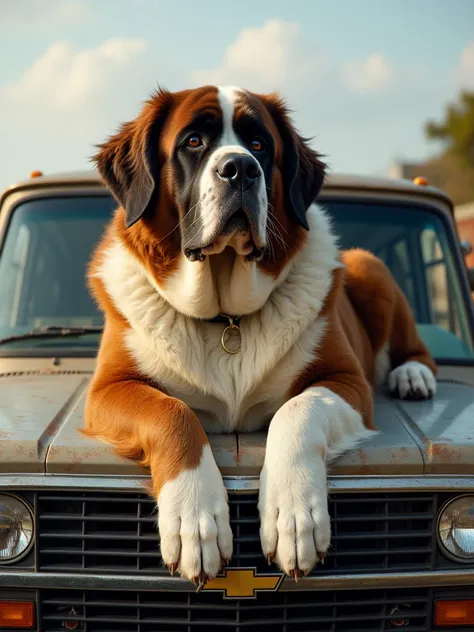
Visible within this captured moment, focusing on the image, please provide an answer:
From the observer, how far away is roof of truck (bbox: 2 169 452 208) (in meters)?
4.18

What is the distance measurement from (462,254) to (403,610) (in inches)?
91.1

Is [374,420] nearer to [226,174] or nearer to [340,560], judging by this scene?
→ [340,560]

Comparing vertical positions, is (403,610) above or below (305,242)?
below

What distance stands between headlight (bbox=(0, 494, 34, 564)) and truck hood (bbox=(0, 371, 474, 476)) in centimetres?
10

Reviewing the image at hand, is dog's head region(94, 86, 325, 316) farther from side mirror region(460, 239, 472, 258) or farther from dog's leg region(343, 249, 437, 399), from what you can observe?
side mirror region(460, 239, 472, 258)

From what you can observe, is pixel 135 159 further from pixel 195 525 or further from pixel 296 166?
pixel 195 525

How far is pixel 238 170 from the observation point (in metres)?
2.74

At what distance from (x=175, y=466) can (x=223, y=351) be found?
72 centimetres

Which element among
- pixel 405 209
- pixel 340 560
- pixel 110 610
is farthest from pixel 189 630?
pixel 405 209

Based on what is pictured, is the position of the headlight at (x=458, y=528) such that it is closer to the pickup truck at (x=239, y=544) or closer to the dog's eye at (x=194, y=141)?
the pickup truck at (x=239, y=544)

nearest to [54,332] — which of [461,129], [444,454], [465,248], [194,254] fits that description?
[194,254]

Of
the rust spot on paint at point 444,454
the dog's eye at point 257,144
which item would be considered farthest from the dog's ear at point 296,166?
the rust spot on paint at point 444,454

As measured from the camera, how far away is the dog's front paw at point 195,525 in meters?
2.22

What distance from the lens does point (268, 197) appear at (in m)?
3.09
